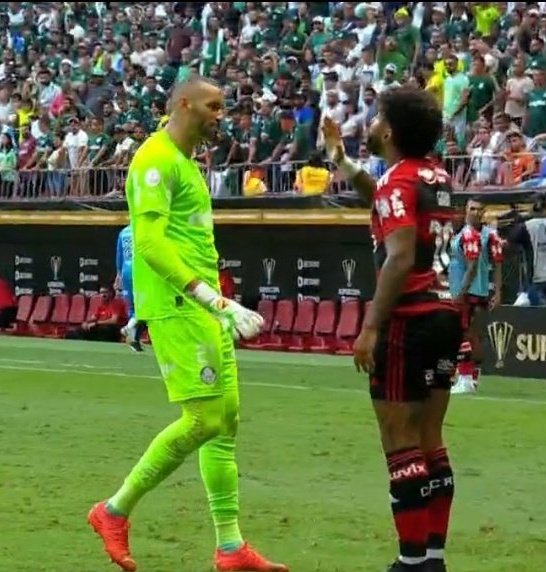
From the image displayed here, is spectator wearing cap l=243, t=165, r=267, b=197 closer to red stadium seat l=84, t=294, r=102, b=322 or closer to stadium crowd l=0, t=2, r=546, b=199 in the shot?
stadium crowd l=0, t=2, r=546, b=199

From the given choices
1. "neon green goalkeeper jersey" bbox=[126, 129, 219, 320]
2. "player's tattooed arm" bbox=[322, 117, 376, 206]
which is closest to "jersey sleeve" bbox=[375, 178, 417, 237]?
Answer: "player's tattooed arm" bbox=[322, 117, 376, 206]

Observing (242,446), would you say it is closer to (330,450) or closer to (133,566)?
(330,450)

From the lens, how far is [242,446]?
12.2 meters

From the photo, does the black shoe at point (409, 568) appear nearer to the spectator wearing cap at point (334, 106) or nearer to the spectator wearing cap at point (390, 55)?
the spectator wearing cap at point (334, 106)

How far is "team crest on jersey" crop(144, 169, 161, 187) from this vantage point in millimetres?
7266

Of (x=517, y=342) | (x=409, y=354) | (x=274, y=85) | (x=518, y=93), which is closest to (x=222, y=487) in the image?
(x=409, y=354)

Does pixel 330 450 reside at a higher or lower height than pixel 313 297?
higher

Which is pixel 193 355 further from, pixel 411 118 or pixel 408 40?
pixel 408 40

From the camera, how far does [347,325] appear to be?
923 inches

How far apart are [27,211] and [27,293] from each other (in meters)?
1.79

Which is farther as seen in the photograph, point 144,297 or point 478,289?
point 478,289

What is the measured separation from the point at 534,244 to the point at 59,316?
10508 mm

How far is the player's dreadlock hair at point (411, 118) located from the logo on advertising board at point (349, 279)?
55.2 feet

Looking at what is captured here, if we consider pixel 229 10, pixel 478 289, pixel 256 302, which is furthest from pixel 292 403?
pixel 229 10
